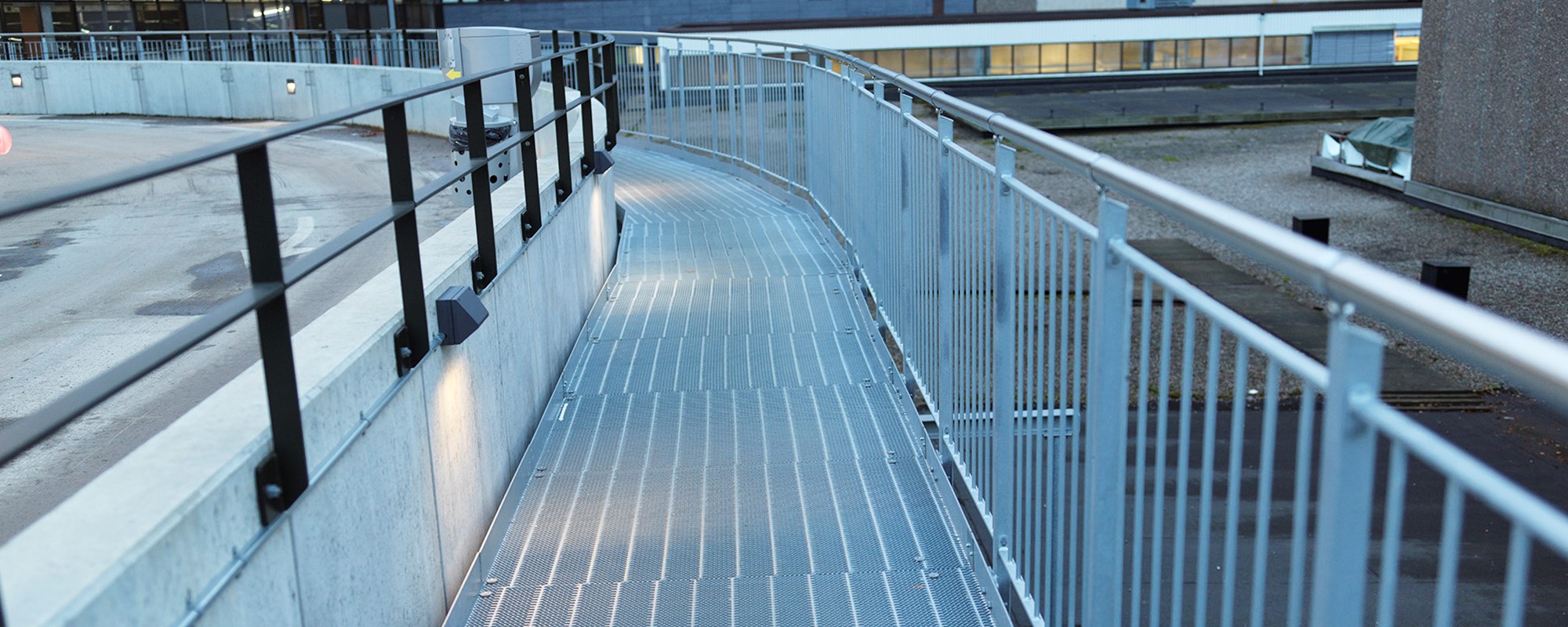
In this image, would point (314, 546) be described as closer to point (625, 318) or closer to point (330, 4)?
point (625, 318)

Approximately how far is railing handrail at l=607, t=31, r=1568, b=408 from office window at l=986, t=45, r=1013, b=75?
141 feet

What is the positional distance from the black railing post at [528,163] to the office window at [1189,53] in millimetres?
41514

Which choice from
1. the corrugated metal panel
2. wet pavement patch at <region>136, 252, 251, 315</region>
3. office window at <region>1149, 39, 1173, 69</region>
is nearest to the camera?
wet pavement patch at <region>136, 252, 251, 315</region>

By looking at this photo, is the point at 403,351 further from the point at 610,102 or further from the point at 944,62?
the point at 944,62

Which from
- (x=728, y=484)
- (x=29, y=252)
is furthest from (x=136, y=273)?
(x=728, y=484)

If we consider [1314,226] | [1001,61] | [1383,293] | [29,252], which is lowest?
[1314,226]

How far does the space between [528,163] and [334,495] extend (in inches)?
126

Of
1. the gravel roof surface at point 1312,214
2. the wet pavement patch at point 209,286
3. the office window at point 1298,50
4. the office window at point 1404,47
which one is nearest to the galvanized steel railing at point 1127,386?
the wet pavement patch at point 209,286

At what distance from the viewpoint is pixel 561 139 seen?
7742mm

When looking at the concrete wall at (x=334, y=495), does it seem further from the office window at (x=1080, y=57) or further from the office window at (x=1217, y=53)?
the office window at (x=1217, y=53)

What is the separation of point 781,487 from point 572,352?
99.8 inches

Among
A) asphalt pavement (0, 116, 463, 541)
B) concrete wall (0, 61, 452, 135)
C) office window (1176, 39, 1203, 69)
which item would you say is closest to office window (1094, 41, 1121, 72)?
office window (1176, 39, 1203, 69)

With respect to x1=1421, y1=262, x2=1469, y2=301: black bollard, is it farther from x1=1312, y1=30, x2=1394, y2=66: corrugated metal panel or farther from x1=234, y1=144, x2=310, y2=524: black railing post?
x1=1312, y1=30, x2=1394, y2=66: corrugated metal panel

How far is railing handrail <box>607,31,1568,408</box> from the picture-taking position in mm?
1216
